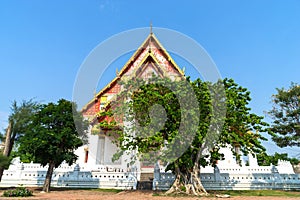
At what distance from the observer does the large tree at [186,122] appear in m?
9.23

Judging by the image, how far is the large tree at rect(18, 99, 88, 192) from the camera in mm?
10992

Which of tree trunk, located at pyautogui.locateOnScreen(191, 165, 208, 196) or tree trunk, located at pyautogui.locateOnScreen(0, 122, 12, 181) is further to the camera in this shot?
tree trunk, located at pyautogui.locateOnScreen(0, 122, 12, 181)

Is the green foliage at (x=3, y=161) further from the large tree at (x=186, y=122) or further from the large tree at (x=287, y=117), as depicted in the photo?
the large tree at (x=287, y=117)

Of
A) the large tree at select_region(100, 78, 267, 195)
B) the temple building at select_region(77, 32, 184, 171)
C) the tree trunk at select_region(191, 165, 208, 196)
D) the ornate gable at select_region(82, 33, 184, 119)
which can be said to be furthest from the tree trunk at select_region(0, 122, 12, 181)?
the tree trunk at select_region(191, 165, 208, 196)

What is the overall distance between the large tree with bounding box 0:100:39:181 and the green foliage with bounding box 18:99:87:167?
52.8 inches

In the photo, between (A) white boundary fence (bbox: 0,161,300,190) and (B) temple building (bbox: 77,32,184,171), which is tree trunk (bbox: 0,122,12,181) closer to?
(A) white boundary fence (bbox: 0,161,300,190)

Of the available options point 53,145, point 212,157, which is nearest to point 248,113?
point 212,157

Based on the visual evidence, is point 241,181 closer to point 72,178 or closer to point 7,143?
point 72,178

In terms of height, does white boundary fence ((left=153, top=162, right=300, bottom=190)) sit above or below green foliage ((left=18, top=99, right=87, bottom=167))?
below

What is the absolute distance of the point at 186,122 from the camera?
921 cm

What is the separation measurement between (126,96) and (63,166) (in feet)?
22.7

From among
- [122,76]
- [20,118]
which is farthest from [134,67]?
[20,118]

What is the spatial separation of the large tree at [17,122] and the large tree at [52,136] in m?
1.24

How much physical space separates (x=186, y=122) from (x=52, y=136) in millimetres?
5910
